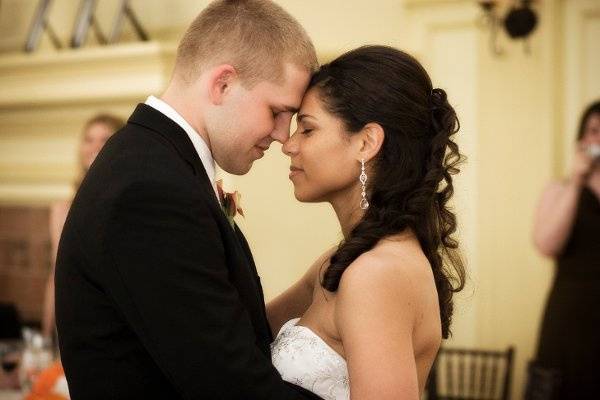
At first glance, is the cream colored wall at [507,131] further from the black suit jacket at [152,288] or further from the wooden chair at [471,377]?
the black suit jacket at [152,288]

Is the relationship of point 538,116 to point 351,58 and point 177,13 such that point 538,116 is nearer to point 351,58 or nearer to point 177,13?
point 177,13

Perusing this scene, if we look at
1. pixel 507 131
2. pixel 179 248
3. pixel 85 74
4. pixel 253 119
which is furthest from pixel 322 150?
pixel 85 74

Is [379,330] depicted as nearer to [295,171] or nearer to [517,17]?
[295,171]

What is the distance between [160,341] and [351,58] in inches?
29.7

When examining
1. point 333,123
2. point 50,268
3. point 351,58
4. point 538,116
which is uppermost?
point 351,58

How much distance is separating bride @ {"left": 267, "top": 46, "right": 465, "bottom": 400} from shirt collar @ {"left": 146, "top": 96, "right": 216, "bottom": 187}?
0.24m

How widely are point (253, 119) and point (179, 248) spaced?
1.27ft

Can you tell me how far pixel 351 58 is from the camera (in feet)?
6.14

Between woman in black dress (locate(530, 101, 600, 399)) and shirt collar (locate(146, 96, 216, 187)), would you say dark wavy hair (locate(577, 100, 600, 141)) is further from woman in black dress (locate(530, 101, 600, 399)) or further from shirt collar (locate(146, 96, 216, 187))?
shirt collar (locate(146, 96, 216, 187))

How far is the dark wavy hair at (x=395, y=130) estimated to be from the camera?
182 cm

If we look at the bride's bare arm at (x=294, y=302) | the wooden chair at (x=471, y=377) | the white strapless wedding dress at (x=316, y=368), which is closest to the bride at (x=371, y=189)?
the white strapless wedding dress at (x=316, y=368)

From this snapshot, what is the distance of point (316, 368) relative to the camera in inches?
70.1

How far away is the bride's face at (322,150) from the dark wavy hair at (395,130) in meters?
0.02

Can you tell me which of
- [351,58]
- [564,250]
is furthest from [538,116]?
[351,58]
